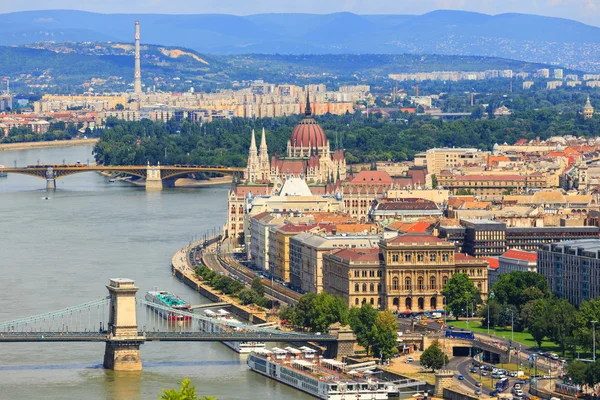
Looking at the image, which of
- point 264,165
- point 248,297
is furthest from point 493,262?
point 264,165

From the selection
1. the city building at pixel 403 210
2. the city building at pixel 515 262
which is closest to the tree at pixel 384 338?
the city building at pixel 515 262

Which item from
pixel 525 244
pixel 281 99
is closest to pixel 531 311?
pixel 525 244

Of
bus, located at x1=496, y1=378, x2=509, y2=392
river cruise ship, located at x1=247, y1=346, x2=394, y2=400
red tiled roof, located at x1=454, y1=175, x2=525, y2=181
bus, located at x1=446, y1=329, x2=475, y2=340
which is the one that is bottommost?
river cruise ship, located at x1=247, y1=346, x2=394, y2=400

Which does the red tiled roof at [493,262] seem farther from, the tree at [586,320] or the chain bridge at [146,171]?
the chain bridge at [146,171]

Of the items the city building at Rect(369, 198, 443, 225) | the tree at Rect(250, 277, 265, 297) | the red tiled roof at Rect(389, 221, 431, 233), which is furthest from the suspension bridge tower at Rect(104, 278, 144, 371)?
the city building at Rect(369, 198, 443, 225)

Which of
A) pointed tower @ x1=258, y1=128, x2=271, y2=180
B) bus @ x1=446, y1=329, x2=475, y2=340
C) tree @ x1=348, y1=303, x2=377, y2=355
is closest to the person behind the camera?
tree @ x1=348, y1=303, x2=377, y2=355

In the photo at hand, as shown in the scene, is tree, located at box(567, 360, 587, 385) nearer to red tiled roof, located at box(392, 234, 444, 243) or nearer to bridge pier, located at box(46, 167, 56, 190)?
red tiled roof, located at box(392, 234, 444, 243)
